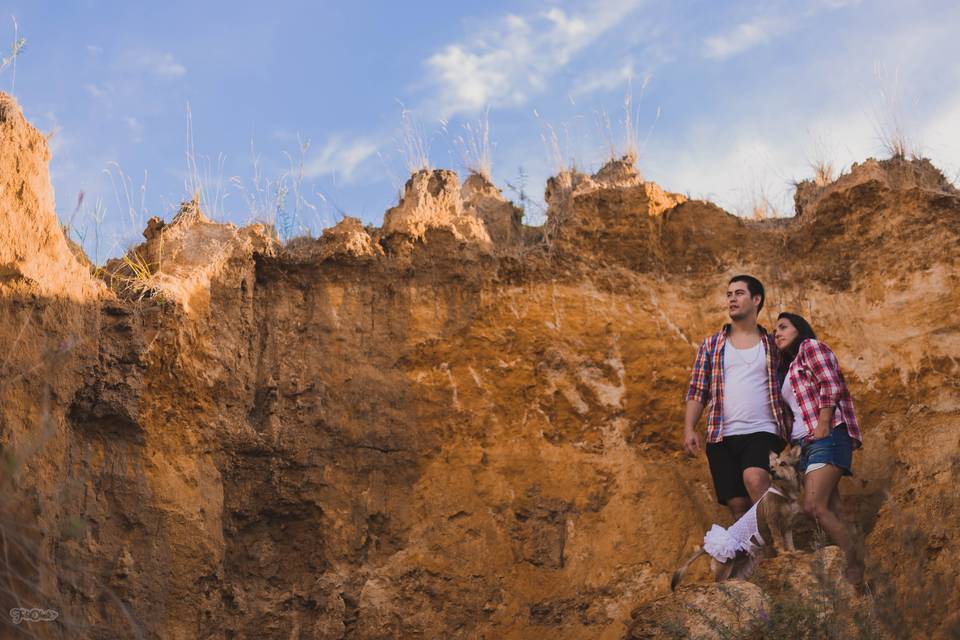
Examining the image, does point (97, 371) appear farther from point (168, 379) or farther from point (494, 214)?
point (494, 214)

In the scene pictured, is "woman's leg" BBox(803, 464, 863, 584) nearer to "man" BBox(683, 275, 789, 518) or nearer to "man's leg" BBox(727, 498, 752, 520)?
"man" BBox(683, 275, 789, 518)

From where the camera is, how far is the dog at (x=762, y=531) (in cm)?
609

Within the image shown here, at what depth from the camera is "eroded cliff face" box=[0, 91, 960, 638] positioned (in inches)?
250

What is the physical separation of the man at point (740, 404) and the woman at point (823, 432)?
151 millimetres

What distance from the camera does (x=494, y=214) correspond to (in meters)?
8.59

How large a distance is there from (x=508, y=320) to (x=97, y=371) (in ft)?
9.60

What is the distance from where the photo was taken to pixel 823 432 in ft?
20.3

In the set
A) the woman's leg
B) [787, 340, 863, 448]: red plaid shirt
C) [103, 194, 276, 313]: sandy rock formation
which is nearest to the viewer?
the woman's leg

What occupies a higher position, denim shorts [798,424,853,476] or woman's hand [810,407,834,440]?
woman's hand [810,407,834,440]

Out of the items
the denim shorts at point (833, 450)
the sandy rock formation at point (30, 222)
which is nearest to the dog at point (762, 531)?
the denim shorts at point (833, 450)

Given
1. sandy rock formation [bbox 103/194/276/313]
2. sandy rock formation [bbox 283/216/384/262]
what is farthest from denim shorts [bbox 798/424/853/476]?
sandy rock formation [bbox 103/194/276/313]

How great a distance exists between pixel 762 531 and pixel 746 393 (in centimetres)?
90

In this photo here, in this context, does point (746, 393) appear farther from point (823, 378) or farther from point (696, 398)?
point (823, 378)

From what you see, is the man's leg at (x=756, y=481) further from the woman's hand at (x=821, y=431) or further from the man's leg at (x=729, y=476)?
the woman's hand at (x=821, y=431)
